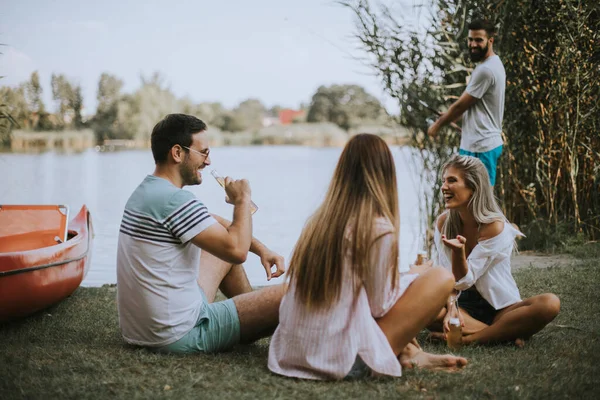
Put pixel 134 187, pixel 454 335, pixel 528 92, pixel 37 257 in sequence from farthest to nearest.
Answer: pixel 134 187 → pixel 528 92 → pixel 37 257 → pixel 454 335

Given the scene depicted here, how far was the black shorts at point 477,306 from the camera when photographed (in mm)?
3053

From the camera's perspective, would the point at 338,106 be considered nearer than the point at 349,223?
No

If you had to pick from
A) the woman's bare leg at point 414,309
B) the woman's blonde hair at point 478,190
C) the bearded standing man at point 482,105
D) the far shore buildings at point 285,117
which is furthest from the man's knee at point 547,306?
the far shore buildings at point 285,117

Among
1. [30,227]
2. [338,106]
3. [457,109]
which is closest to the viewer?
[30,227]

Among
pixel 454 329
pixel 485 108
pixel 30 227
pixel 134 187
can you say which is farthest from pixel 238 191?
pixel 134 187

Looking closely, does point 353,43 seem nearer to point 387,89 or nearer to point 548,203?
point 387,89

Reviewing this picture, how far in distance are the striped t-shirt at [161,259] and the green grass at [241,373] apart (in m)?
0.17

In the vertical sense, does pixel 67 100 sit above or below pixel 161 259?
above

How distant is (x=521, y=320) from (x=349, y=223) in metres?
1.10

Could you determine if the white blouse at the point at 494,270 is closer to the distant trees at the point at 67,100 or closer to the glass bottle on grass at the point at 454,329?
the glass bottle on grass at the point at 454,329

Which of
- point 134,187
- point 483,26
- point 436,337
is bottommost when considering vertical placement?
point 134,187

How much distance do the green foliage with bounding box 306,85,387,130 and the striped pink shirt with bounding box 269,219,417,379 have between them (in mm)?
28555

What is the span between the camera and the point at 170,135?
2596 millimetres

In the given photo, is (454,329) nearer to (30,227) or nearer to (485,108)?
(485,108)
